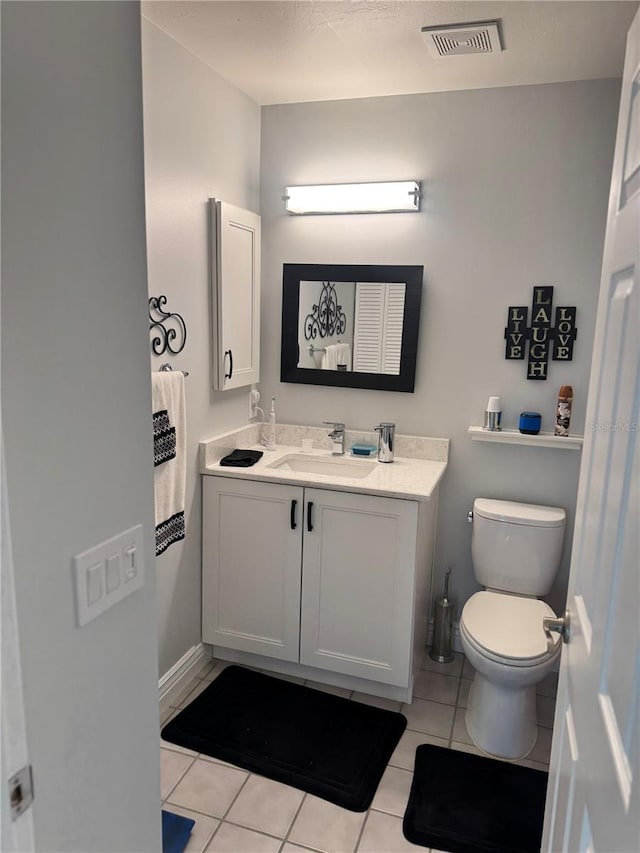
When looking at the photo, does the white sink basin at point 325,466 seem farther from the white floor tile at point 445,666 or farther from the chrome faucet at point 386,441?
the white floor tile at point 445,666

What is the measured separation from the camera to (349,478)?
272 cm

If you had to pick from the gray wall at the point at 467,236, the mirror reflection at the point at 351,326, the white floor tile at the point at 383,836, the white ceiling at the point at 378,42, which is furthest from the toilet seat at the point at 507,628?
the white ceiling at the point at 378,42

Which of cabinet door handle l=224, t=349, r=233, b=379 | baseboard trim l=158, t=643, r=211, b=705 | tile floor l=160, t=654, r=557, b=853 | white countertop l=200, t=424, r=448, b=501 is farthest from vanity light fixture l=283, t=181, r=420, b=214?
tile floor l=160, t=654, r=557, b=853

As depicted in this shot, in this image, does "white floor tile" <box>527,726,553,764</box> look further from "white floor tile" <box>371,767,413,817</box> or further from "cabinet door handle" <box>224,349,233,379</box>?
"cabinet door handle" <box>224,349,233,379</box>

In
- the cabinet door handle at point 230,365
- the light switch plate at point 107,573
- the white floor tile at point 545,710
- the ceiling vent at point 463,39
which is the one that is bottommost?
the white floor tile at point 545,710

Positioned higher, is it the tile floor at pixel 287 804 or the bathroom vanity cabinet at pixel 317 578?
the bathroom vanity cabinet at pixel 317 578

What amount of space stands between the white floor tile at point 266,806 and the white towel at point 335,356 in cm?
177

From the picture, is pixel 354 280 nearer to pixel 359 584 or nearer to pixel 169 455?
pixel 169 455

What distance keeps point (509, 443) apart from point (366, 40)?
169cm

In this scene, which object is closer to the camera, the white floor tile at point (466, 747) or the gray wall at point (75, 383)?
the gray wall at point (75, 383)

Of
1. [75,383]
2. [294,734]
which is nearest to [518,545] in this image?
[294,734]

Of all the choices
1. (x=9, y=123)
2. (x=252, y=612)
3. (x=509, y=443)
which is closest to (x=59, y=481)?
(x=9, y=123)

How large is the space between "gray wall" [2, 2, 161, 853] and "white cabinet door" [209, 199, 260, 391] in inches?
61.2

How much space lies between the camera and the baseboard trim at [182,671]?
253 cm
